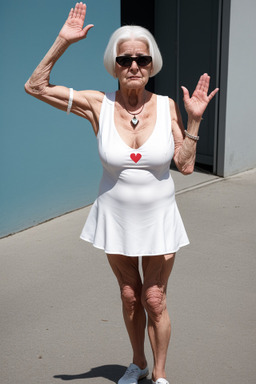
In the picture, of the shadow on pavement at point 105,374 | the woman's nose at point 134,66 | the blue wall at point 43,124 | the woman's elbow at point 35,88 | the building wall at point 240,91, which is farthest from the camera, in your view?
the building wall at point 240,91

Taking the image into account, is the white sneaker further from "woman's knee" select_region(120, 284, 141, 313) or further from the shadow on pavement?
"woman's knee" select_region(120, 284, 141, 313)

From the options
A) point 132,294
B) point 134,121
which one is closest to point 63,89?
point 134,121

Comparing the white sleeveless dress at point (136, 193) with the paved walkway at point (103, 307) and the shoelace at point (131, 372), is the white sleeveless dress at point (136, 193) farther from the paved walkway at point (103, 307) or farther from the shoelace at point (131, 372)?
the paved walkway at point (103, 307)

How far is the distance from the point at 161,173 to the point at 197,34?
545cm

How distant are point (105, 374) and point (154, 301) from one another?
2.39 ft

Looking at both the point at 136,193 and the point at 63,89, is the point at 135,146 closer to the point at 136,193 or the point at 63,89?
the point at 136,193

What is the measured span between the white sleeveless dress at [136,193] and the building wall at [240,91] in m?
4.54

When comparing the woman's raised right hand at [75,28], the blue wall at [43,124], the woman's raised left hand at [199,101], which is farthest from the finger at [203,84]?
the blue wall at [43,124]

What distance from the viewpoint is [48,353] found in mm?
3891

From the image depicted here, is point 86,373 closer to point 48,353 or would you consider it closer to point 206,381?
point 48,353

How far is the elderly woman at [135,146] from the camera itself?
3.08m

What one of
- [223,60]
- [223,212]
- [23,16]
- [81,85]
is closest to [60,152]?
[81,85]

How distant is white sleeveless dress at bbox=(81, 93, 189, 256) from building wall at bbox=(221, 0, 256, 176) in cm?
454

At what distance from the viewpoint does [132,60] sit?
3.07 meters
